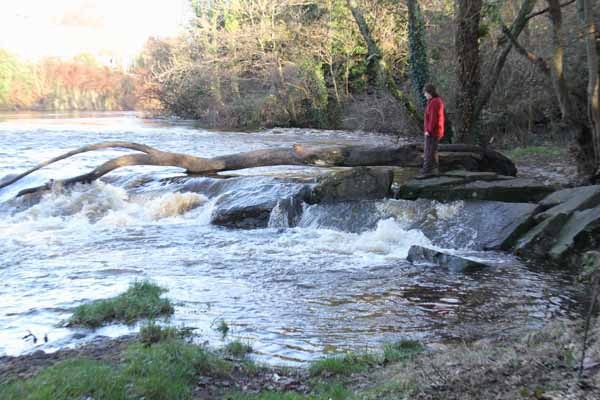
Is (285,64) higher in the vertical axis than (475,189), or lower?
higher

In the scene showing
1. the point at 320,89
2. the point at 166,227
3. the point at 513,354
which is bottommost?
the point at 166,227

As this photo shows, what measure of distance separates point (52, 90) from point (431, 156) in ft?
Result: 289

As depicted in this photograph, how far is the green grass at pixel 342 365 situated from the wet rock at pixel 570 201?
21.1ft

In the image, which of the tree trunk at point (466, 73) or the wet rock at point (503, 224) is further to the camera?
the tree trunk at point (466, 73)

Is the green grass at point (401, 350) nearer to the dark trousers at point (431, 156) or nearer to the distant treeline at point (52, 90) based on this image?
the dark trousers at point (431, 156)

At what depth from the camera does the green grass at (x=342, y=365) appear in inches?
208

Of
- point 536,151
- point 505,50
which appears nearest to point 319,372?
point 505,50

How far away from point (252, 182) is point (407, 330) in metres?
9.58

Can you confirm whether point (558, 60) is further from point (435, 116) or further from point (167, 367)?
point (167, 367)

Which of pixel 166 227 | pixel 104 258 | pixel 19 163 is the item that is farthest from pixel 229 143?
pixel 104 258

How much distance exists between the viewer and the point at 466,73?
17469mm

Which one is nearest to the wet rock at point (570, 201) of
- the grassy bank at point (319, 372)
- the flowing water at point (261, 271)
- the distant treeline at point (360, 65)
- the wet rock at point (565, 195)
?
the wet rock at point (565, 195)

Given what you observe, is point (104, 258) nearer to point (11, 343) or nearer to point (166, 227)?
point (166, 227)

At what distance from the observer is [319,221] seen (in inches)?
529
